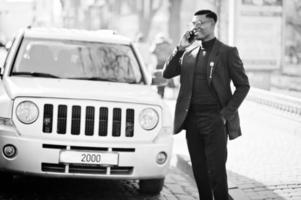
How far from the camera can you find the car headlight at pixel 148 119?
597 cm

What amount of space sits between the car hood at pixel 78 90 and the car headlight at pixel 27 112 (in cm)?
10

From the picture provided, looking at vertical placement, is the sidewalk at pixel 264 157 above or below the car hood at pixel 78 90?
below

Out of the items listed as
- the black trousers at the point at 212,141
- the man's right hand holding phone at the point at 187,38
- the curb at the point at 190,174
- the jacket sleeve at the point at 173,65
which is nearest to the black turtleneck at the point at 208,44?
the man's right hand holding phone at the point at 187,38

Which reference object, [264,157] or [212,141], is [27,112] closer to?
[212,141]

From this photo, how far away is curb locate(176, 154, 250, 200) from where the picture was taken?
6.16 metres

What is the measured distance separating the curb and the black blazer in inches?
48.5

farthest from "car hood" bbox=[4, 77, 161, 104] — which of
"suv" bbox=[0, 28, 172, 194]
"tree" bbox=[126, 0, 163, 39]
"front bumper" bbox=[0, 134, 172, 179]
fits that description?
"tree" bbox=[126, 0, 163, 39]

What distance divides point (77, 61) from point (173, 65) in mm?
1888

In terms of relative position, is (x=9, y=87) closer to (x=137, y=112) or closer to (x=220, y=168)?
(x=137, y=112)

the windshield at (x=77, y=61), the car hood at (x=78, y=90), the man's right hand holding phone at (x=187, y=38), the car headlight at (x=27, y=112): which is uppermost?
the man's right hand holding phone at (x=187, y=38)

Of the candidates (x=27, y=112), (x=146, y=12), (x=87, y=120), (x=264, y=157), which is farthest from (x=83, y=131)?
(x=146, y=12)

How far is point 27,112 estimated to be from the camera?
5758mm

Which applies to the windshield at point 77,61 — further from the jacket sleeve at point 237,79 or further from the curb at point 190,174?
the jacket sleeve at point 237,79

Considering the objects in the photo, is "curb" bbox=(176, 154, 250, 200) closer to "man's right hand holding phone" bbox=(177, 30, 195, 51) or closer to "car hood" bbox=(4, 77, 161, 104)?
"car hood" bbox=(4, 77, 161, 104)
